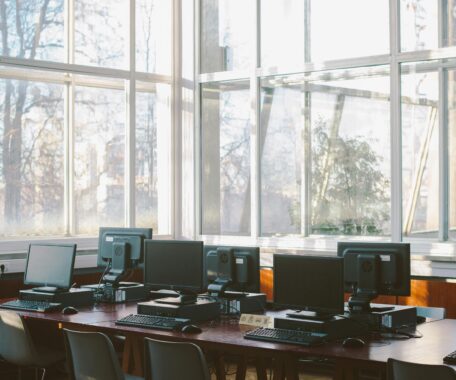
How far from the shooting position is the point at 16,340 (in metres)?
5.32

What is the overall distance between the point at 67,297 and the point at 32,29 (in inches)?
113

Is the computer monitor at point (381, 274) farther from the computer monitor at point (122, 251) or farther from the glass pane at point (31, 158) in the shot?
the glass pane at point (31, 158)

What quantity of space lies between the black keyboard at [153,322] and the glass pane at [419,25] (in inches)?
139

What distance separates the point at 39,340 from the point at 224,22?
3.79m

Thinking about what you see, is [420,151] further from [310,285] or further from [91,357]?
[91,357]

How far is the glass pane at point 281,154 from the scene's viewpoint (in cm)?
780

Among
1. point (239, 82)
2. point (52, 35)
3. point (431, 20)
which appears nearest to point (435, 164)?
point (431, 20)

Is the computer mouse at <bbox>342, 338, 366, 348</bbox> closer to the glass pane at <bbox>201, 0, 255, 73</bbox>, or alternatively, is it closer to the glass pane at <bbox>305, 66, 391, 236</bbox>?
the glass pane at <bbox>305, 66, 391, 236</bbox>

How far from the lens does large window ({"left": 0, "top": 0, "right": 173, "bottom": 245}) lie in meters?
7.23

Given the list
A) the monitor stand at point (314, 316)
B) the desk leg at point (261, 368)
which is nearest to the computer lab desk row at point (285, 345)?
the monitor stand at point (314, 316)

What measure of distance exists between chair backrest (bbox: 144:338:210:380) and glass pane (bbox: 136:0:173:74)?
15.0ft

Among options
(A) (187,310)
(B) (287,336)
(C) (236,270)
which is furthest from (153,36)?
(B) (287,336)

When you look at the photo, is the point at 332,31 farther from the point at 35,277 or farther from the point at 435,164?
the point at 35,277

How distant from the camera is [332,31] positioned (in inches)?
297
